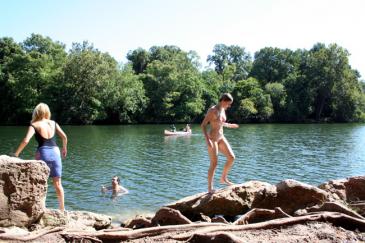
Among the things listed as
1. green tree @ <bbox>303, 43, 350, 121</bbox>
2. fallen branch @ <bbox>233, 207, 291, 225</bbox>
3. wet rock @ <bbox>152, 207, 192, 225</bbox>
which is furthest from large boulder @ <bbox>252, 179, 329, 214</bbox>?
green tree @ <bbox>303, 43, 350, 121</bbox>

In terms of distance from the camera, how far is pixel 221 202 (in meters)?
9.80

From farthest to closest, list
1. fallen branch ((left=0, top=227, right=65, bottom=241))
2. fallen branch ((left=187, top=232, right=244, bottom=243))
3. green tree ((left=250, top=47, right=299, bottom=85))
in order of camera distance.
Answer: green tree ((left=250, top=47, right=299, bottom=85))
fallen branch ((left=0, top=227, right=65, bottom=241))
fallen branch ((left=187, top=232, right=244, bottom=243))

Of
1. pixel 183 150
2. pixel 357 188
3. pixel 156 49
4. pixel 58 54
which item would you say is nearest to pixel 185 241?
pixel 357 188

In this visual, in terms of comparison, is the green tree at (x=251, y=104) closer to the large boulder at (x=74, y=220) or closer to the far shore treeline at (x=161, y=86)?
the far shore treeline at (x=161, y=86)

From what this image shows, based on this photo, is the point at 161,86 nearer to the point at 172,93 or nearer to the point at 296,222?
the point at 172,93

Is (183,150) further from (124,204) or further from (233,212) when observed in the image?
(233,212)

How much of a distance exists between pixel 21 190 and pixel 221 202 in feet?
14.5

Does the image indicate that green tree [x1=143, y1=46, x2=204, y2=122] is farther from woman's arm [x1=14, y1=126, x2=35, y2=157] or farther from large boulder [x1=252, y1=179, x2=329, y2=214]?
woman's arm [x1=14, y1=126, x2=35, y2=157]

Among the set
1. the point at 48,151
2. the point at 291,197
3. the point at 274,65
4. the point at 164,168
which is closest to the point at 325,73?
the point at 274,65

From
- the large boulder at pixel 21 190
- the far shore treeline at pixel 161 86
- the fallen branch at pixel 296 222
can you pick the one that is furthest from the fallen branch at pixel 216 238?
the far shore treeline at pixel 161 86

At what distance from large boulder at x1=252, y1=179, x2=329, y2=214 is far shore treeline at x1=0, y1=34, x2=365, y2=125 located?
2562 inches

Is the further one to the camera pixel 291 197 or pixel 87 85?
pixel 87 85

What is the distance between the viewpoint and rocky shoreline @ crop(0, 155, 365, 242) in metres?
6.28

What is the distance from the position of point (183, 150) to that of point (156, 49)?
240ft
